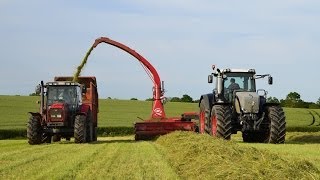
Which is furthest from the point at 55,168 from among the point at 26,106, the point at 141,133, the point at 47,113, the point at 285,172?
the point at 26,106

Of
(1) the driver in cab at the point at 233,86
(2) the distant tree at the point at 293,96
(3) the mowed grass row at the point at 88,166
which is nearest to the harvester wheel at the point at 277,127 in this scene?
(1) the driver in cab at the point at 233,86

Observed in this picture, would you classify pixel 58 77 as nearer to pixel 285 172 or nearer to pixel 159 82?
pixel 159 82

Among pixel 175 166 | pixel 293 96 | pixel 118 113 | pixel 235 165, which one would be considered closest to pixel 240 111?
pixel 175 166

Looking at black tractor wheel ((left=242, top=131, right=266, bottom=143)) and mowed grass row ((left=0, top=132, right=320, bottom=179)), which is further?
black tractor wheel ((left=242, top=131, right=266, bottom=143))

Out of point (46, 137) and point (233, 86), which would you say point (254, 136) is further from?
point (46, 137)

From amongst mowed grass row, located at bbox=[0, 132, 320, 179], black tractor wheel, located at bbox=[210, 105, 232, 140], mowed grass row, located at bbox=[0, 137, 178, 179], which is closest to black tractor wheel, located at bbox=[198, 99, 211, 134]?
black tractor wheel, located at bbox=[210, 105, 232, 140]

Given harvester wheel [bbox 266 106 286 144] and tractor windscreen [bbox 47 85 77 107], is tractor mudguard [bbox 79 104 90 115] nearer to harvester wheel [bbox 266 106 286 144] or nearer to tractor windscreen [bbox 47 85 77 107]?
tractor windscreen [bbox 47 85 77 107]

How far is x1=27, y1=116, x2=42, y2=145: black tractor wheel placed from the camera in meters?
19.8

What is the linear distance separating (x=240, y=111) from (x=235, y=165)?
10.4 metres

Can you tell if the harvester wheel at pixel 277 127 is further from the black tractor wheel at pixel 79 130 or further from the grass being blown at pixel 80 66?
the grass being blown at pixel 80 66

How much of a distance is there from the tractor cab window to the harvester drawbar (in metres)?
4.10

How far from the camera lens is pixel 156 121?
965 inches

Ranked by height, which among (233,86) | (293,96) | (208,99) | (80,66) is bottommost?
(208,99)

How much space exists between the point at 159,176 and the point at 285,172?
6.30 feet
